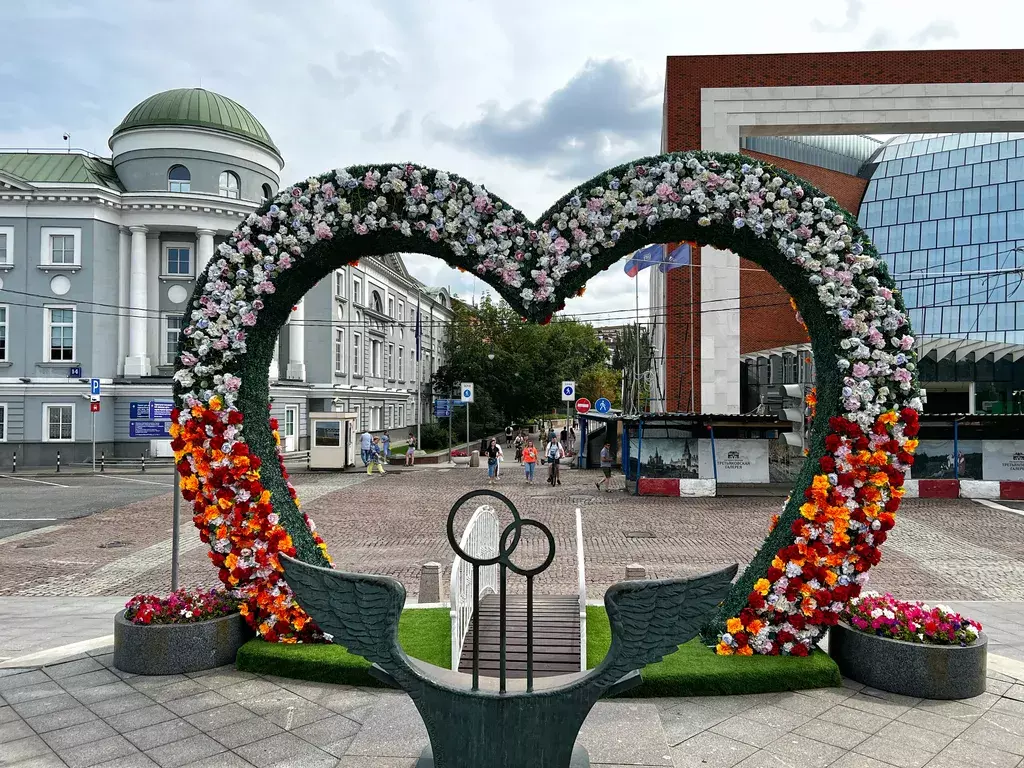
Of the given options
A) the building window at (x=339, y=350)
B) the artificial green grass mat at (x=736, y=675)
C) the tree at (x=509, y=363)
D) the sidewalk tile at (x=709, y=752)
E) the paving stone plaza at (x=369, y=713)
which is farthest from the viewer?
the tree at (x=509, y=363)

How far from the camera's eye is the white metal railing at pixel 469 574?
6035 mm

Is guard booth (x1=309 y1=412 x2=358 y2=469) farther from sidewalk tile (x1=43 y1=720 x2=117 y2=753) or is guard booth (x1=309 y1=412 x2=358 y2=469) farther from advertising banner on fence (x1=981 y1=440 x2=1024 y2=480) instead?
sidewalk tile (x1=43 y1=720 x2=117 y2=753)

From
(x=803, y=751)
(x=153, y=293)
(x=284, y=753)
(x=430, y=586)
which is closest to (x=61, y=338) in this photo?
(x=153, y=293)

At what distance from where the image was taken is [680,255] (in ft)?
71.9

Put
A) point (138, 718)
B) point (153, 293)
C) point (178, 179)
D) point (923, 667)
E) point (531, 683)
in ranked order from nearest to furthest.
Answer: point (531, 683), point (138, 718), point (923, 667), point (153, 293), point (178, 179)

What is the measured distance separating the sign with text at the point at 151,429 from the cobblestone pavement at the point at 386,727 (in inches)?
86.2

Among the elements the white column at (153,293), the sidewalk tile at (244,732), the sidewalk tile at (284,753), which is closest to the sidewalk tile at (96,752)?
the sidewalk tile at (244,732)

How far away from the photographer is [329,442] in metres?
27.7

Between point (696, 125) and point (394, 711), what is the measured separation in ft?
79.6

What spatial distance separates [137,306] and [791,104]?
26175 millimetres

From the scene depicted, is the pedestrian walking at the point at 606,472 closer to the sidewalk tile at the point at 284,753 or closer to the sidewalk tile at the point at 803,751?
the sidewalk tile at the point at 803,751

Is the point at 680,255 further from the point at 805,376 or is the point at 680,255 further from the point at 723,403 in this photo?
the point at 805,376

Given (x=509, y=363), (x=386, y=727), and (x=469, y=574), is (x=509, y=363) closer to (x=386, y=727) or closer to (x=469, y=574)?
(x=469, y=574)

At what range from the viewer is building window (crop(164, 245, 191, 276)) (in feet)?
103
